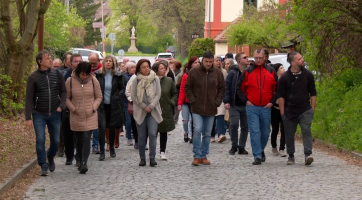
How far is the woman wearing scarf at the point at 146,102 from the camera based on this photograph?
1157cm

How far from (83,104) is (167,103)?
198cm

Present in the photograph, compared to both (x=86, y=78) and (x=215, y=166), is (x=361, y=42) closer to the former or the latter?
(x=215, y=166)

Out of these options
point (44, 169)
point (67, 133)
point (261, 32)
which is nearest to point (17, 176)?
point (44, 169)

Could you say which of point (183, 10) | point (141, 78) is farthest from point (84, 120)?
point (183, 10)

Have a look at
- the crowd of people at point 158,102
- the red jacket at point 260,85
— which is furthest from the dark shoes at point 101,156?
the red jacket at point 260,85

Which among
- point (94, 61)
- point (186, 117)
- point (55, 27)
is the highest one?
point (55, 27)

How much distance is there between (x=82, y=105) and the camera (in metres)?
10.6

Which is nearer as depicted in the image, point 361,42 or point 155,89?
point 155,89

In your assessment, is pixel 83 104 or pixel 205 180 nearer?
pixel 205 180

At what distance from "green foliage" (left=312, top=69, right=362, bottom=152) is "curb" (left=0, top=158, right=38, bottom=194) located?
5907 millimetres

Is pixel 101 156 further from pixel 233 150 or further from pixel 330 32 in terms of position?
pixel 330 32

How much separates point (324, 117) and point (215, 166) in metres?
5.26

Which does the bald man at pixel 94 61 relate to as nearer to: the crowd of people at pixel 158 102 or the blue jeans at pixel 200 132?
the crowd of people at pixel 158 102

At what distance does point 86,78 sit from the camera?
1070 cm
